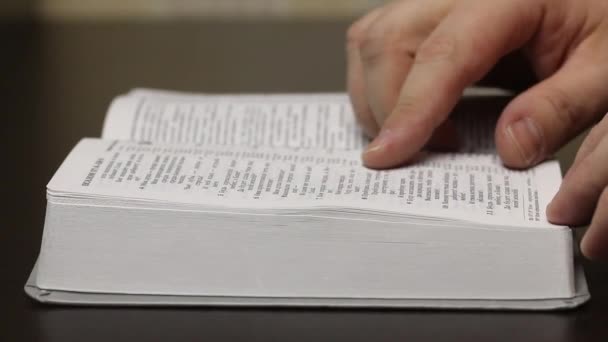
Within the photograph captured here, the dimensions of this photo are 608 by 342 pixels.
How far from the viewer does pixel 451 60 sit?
0.61 meters

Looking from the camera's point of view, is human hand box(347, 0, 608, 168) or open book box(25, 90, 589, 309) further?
human hand box(347, 0, 608, 168)

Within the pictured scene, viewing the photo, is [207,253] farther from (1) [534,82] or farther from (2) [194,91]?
(2) [194,91]

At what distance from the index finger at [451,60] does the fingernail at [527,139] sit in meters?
0.05

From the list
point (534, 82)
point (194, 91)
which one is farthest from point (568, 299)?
point (194, 91)

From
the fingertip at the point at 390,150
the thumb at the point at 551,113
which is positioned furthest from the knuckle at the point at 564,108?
the fingertip at the point at 390,150

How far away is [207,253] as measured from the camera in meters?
0.47

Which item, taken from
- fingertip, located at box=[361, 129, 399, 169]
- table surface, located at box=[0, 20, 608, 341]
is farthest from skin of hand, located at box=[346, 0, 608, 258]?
table surface, located at box=[0, 20, 608, 341]

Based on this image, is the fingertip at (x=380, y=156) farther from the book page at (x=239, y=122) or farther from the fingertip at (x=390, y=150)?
the book page at (x=239, y=122)

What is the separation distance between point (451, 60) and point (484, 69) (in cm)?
3

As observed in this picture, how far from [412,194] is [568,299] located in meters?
0.11

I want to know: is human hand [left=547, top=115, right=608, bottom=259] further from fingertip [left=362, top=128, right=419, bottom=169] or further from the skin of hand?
fingertip [left=362, top=128, right=419, bottom=169]

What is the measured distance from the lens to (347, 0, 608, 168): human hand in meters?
0.59

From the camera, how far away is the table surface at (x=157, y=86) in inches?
17.8

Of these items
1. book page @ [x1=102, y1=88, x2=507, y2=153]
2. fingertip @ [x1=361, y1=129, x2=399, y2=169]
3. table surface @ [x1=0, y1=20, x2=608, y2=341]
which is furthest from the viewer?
book page @ [x1=102, y1=88, x2=507, y2=153]
